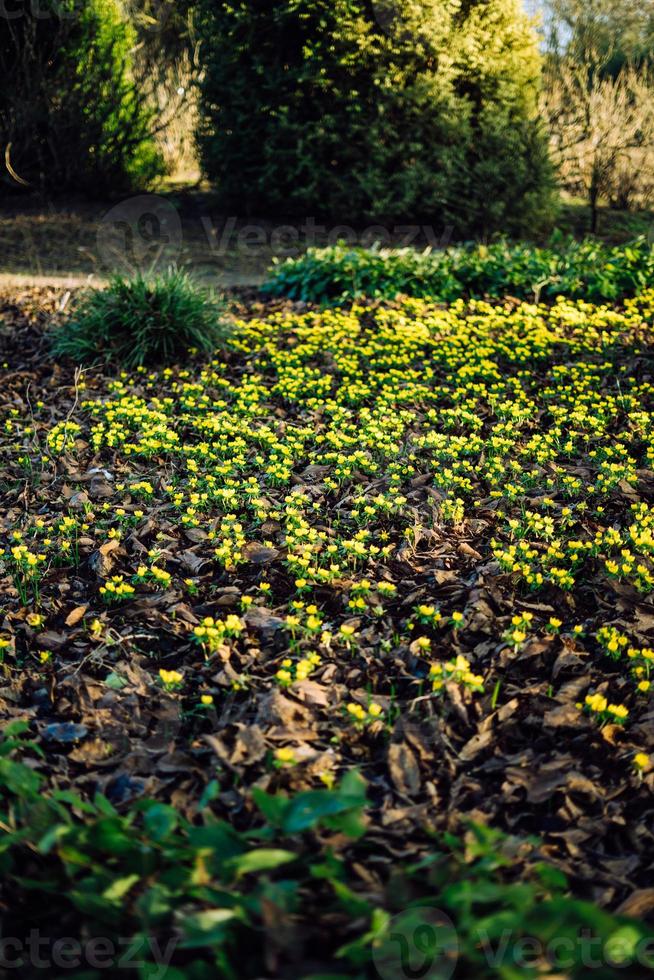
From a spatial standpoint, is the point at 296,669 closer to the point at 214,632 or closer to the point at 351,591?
the point at 214,632

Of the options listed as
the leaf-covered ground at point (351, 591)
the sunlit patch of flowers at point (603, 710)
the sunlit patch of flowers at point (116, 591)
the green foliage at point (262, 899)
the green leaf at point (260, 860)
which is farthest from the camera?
the sunlit patch of flowers at point (116, 591)

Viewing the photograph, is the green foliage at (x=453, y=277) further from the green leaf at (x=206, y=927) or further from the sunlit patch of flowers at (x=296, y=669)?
the green leaf at (x=206, y=927)

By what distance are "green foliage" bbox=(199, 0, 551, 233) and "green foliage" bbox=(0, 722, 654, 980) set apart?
883 centimetres

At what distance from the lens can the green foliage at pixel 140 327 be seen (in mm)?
5371

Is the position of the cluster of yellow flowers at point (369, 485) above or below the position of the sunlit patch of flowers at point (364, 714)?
above

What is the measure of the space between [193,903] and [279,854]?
8.6 inches

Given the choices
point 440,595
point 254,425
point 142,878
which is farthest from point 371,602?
point 254,425

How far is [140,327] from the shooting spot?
543cm

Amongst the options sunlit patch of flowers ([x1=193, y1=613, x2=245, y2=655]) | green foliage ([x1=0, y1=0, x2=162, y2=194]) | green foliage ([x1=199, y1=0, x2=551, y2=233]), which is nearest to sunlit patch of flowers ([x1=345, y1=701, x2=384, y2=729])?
sunlit patch of flowers ([x1=193, y1=613, x2=245, y2=655])

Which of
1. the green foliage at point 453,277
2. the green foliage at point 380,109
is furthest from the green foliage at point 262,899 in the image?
the green foliage at point 380,109

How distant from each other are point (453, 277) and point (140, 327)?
2.91m

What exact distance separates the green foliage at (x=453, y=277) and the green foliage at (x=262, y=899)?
212 inches

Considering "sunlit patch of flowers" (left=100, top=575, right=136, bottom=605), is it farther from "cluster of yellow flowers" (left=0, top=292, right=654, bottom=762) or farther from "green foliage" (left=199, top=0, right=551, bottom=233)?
"green foliage" (left=199, top=0, right=551, bottom=233)

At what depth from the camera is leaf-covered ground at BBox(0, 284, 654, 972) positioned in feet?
6.95
